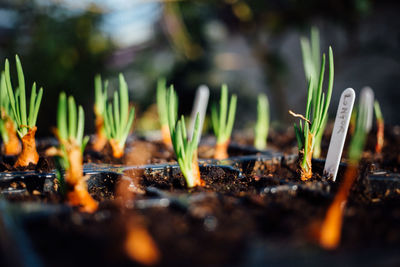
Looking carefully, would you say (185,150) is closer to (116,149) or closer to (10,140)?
(116,149)

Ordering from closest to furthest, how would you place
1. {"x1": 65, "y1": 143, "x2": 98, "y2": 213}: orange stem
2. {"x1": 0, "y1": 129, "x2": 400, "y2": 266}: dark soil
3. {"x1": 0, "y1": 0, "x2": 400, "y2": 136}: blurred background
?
{"x1": 0, "y1": 129, "x2": 400, "y2": 266}: dark soil
{"x1": 65, "y1": 143, "x2": 98, "y2": 213}: orange stem
{"x1": 0, "y1": 0, "x2": 400, "y2": 136}: blurred background

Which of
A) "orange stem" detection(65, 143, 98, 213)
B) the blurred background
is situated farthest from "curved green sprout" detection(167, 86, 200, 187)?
the blurred background

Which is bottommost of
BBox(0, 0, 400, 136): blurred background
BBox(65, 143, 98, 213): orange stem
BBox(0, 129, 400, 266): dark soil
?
BBox(0, 129, 400, 266): dark soil

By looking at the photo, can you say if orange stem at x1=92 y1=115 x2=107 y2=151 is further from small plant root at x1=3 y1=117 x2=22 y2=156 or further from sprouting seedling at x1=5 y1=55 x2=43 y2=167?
sprouting seedling at x1=5 y1=55 x2=43 y2=167

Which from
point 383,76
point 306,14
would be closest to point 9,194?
point 306,14

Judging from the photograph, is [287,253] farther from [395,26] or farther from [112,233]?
[395,26]

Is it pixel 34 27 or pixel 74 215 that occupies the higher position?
pixel 34 27
